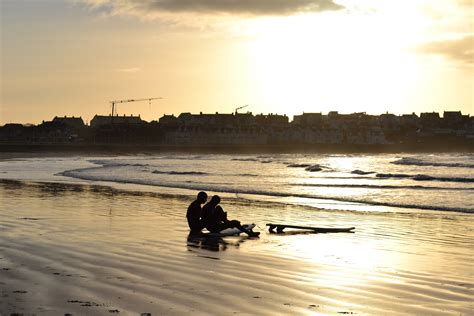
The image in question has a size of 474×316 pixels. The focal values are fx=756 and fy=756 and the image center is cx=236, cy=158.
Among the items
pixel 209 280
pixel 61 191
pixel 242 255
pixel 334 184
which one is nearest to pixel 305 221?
pixel 242 255

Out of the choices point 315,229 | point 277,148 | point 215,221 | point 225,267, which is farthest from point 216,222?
point 277,148

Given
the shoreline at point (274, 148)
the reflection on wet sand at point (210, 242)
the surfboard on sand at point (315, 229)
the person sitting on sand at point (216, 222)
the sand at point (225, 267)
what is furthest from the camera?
the shoreline at point (274, 148)

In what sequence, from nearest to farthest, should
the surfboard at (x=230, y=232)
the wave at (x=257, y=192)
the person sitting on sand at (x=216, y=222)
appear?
the surfboard at (x=230, y=232), the person sitting on sand at (x=216, y=222), the wave at (x=257, y=192)

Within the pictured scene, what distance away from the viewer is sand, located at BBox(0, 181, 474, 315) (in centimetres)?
840

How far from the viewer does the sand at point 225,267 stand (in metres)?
8.40

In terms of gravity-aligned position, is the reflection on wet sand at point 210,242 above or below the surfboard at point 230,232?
below

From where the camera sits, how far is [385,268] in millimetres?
11227

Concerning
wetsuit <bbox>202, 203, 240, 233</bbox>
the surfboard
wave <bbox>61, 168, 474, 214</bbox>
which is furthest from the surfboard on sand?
wave <bbox>61, 168, 474, 214</bbox>

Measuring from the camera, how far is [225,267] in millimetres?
11172

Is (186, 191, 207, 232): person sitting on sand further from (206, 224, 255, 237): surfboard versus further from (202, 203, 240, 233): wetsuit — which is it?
(206, 224, 255, 237): surfboard

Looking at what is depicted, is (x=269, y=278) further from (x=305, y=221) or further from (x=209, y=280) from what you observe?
(x=305, y=221)

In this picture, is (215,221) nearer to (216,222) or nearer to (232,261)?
(216,222)

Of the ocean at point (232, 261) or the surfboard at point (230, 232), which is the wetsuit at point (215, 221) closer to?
the surfboard at point (230, 232)

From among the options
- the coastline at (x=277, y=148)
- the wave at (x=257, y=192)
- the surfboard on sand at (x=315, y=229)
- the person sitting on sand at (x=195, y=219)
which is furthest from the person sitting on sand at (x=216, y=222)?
the coastline at (x=277, y=148)
